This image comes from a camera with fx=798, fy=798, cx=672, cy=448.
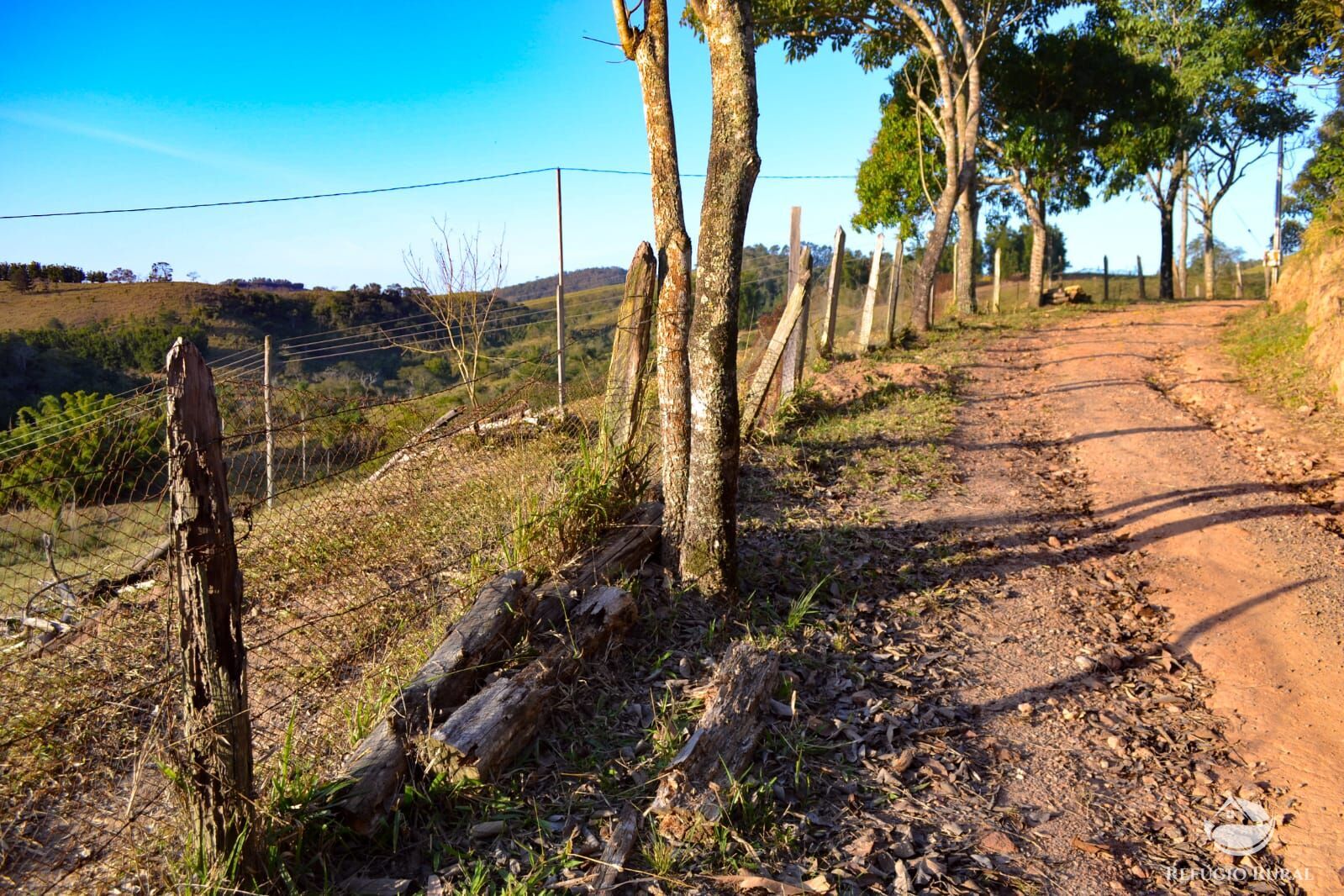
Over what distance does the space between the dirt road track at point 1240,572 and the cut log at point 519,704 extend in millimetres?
2789

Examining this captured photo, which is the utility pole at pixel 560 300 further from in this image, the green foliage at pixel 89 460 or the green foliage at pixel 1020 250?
the green foliage at pixel 1020 250

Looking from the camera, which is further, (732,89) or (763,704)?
(732,89)

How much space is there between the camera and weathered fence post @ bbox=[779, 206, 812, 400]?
27.3 feet

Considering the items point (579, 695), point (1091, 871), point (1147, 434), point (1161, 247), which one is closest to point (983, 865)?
point (1091, 871)

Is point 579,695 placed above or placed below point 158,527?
below

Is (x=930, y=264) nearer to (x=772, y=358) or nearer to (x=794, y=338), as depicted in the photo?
(x=794, y=338)

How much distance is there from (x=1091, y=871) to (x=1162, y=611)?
2.39 meters

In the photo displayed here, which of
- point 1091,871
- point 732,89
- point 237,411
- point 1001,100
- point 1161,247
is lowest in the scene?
point 1091,871

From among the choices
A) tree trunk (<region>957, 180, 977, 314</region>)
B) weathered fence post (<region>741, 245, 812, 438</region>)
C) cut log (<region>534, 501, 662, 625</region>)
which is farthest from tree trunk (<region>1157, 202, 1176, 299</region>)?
cut log (<region>534, 501, 662, 625</region>)

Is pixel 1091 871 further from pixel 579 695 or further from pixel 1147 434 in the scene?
pixel 1147 434

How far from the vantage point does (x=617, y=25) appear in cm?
475

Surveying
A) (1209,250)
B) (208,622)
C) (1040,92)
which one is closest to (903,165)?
(1040,92)

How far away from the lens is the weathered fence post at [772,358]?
7.55 meters

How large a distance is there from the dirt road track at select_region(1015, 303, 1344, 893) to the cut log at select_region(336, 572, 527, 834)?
3130 mm
